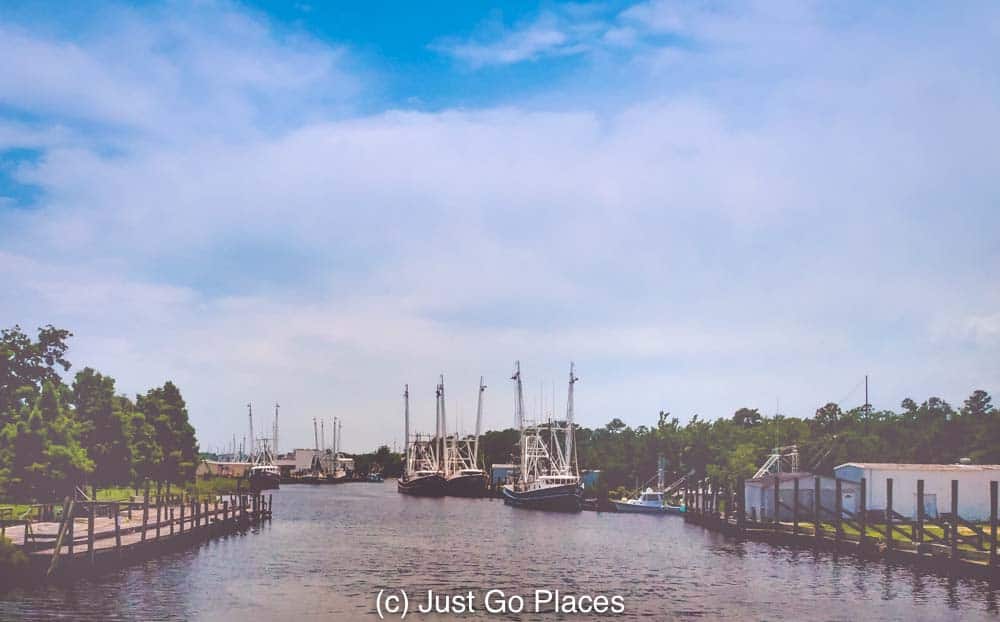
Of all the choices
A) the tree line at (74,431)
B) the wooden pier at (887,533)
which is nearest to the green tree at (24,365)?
the tree line at (74,431)

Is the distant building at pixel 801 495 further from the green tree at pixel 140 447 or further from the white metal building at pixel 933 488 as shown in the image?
the green tree at pixel 140 447

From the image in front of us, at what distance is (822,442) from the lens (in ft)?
466

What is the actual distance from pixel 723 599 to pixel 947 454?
84.3 meters

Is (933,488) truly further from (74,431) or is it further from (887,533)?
(74,431)

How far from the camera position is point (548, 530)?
11006 centimetres

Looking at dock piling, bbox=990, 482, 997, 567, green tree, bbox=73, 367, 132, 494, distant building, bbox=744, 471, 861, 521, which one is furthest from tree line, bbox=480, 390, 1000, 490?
green tree, bbox=73, 367, 132, 494

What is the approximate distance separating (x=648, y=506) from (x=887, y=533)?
229 ft

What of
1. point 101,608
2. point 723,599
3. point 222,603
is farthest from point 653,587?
Result: point 101,608

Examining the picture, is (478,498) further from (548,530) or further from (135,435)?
(135,435)

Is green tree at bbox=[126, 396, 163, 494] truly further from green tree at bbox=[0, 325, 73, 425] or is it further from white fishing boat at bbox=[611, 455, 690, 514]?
white fishing boat at bbox=[611, 455, 690, 514]

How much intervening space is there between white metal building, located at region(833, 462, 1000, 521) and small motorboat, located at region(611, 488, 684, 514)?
1928 inches

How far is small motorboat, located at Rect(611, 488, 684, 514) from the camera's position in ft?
463

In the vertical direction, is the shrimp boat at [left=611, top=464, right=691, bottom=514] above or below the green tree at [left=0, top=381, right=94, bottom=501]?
below

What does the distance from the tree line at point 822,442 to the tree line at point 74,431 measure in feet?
242
